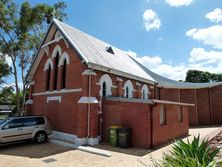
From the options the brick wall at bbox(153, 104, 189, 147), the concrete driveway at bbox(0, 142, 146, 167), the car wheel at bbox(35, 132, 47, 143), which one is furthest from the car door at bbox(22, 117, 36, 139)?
the brick wall at bbox(153, 104, 189, 147)

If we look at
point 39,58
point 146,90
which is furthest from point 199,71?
point 39,58

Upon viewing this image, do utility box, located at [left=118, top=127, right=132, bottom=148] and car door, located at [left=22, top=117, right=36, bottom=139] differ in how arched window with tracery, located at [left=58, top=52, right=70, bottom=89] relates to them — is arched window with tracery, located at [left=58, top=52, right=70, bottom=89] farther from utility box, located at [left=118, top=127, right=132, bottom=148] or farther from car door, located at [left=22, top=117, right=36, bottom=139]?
utility box, located at [left=118, top=127, right=132, bottom=148]

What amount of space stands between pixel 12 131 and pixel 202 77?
53830mm

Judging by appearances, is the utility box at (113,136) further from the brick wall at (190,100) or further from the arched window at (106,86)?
the brick wall at (190,100)

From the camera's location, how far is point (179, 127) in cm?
1502

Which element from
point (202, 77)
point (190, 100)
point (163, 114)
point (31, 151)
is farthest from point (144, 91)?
point (202, 77)

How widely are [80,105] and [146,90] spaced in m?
10.1

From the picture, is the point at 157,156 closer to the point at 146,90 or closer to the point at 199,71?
the point at 146,90

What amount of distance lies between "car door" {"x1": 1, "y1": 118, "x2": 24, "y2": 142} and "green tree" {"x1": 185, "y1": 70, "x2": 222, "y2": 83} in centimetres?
5291

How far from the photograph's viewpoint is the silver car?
10960 mm

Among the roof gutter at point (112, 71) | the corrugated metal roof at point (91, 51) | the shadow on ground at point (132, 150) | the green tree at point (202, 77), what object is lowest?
the shadow on ground at point (132, 150)

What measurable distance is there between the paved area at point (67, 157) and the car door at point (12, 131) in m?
0.65

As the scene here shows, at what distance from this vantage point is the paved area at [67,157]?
8.09 meters

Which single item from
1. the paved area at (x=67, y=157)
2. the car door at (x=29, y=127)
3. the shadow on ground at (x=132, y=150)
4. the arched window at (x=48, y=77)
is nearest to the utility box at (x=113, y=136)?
the shadow on ground at (x=132, y=150)
